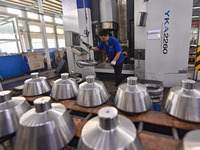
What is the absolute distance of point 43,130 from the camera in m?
0.55

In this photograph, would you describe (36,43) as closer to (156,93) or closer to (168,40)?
(168,40)

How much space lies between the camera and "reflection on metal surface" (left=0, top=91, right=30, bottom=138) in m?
0.69

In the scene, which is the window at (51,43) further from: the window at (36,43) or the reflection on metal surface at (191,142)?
the reflection on metal surface at (191,142)

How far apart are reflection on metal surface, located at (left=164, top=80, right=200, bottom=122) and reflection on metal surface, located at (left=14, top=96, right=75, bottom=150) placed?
24.6 inches

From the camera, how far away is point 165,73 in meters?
2.50

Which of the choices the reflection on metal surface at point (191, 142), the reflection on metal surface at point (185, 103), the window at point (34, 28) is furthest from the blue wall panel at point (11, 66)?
the window at point (34, 28)

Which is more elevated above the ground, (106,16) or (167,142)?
(106,16)

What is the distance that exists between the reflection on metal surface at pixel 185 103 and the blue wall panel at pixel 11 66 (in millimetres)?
6082

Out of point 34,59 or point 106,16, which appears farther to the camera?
point 34,59

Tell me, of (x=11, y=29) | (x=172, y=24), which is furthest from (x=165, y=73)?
(x=11, y=29)

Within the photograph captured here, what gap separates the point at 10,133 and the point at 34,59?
574cm

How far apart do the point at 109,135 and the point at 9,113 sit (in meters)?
0.63

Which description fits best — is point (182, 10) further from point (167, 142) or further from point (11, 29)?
point (11, 29)

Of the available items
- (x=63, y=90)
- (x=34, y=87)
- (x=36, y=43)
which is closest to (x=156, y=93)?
(x=63, y=90)
